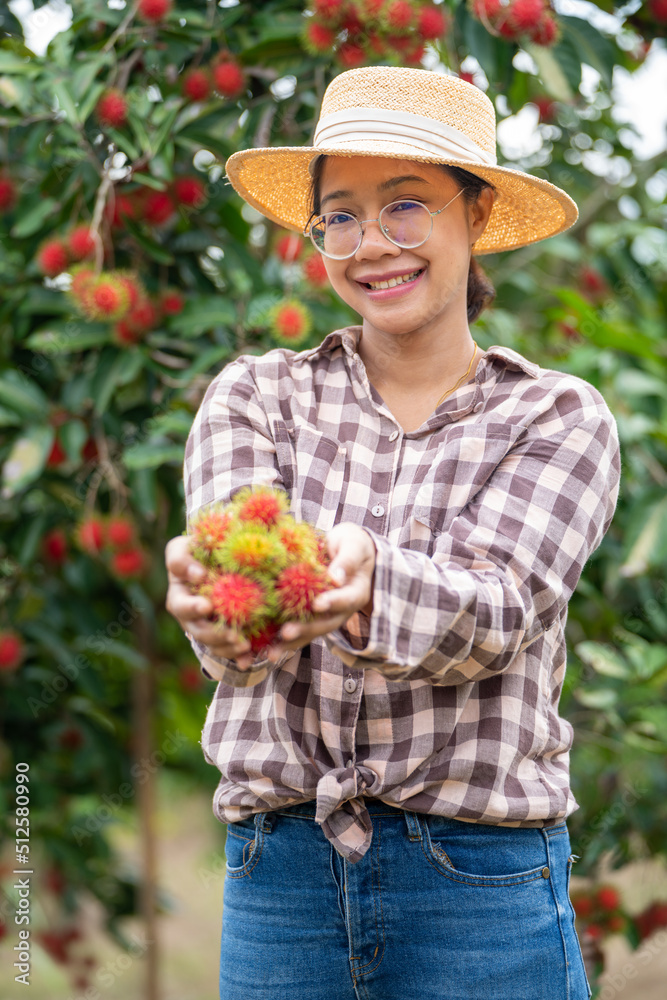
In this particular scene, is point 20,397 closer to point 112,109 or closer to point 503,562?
point 112,109

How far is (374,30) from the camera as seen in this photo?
5.21 feet

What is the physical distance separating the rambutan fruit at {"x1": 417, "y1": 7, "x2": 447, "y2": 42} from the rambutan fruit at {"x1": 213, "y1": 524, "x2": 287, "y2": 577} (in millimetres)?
1179

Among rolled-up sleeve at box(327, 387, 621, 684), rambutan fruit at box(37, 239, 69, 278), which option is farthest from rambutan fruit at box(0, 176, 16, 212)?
rolled-up sleeve at box(327, 387, 621, 684)

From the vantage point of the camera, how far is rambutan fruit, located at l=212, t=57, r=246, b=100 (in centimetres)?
168

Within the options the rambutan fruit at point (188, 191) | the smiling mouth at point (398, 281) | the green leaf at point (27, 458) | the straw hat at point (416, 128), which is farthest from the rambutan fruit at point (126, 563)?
the smiling mouth at point (398, 281)

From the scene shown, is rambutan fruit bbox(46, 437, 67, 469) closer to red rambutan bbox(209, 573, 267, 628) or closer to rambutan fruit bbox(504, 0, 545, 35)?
rambutan fruit bbox(504, 0, 545, 35)

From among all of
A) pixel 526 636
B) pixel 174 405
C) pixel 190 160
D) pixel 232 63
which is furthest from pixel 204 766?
pixel 526 636

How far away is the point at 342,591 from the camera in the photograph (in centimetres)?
73

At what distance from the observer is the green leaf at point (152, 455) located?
160 centimetres

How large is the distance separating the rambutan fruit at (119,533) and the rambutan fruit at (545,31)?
110 centimetres

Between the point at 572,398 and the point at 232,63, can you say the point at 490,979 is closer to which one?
the point at 572,398

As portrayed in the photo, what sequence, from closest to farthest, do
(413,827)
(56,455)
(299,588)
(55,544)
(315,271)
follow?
1. (299,588)
2. (413,827)
3. (315,271)
4. (56,455)
5. (55,544)

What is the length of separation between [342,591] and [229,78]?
4.11ft

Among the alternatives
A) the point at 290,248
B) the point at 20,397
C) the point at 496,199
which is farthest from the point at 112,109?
the point at 496,199
